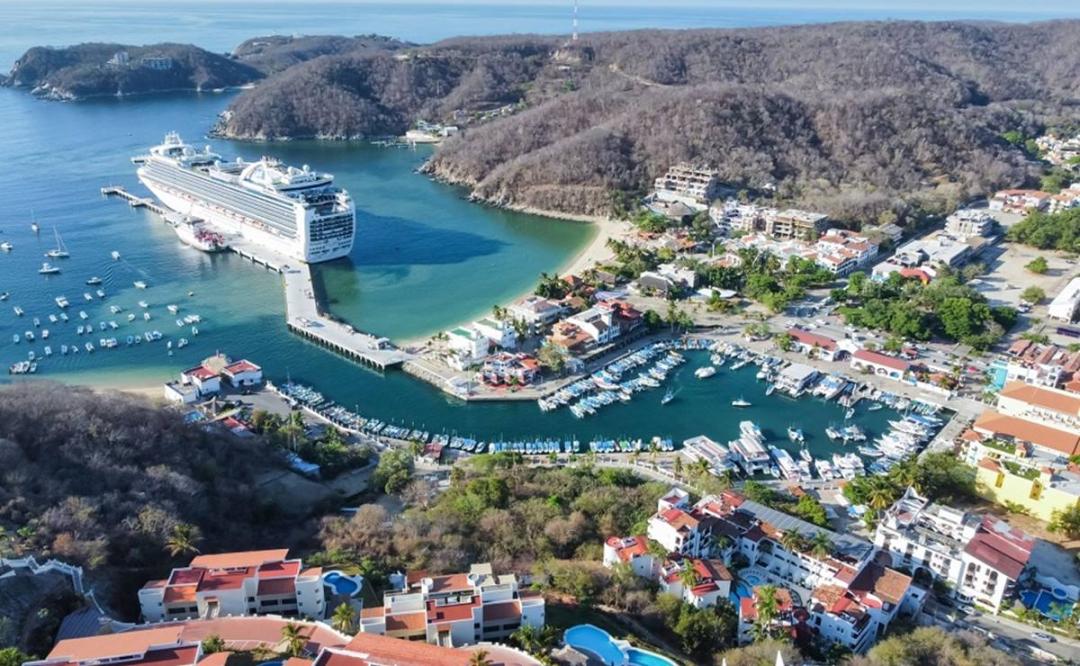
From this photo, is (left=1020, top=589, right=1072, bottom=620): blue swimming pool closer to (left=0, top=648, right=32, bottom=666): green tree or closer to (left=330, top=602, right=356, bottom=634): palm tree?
(left=330, top=602, right=356, bottom=634): palm tree

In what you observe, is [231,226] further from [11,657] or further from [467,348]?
[11,657]

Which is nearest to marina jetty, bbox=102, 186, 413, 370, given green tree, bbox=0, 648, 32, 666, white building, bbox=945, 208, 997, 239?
green tree, bbox=0, 648, 32, 666

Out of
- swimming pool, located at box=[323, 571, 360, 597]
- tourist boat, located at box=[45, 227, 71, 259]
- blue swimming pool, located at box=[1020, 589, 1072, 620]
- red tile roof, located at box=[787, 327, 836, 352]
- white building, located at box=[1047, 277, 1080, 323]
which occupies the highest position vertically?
tourist boat, located at box=[45, 227, 71, 259]

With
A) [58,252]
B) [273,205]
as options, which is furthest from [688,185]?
[58,252]

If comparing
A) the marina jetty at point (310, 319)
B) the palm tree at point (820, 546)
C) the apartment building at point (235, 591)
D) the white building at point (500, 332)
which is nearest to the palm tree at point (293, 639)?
the apartment building at point (235, 591)

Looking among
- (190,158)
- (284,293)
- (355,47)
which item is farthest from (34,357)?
(355,47)

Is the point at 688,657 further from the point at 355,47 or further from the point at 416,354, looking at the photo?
the point at 355,47
